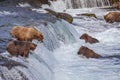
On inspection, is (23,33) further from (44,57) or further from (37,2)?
(37,2)

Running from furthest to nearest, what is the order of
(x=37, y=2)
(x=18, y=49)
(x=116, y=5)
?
(x=116, y=5)
(x=37, y=2)
(x=18, y=49)

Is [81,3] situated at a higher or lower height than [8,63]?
lower

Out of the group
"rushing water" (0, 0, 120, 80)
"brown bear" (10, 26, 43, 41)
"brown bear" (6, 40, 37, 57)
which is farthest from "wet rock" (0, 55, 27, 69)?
"brown bear" (10, 26, 43, 41)

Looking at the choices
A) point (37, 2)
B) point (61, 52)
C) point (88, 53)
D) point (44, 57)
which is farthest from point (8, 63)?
point (37, 2)

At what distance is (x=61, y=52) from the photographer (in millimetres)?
15242

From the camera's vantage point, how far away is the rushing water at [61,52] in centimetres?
1098

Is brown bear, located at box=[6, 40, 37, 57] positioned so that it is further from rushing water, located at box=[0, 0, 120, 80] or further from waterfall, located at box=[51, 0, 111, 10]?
waterfall, located at box=[51, 0, 111, 10]

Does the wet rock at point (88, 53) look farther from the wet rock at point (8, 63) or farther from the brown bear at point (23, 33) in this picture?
the wet rock at point (8, 63)

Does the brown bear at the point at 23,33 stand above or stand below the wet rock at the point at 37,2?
above

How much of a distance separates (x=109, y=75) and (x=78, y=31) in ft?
27.1

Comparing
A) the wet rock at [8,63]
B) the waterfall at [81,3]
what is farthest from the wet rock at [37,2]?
the wet rock at [8,63]

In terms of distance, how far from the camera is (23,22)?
1753 centimetres

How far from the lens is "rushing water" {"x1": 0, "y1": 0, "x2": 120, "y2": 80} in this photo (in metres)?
11.0

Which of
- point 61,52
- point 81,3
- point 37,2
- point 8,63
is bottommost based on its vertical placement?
point 81,3
